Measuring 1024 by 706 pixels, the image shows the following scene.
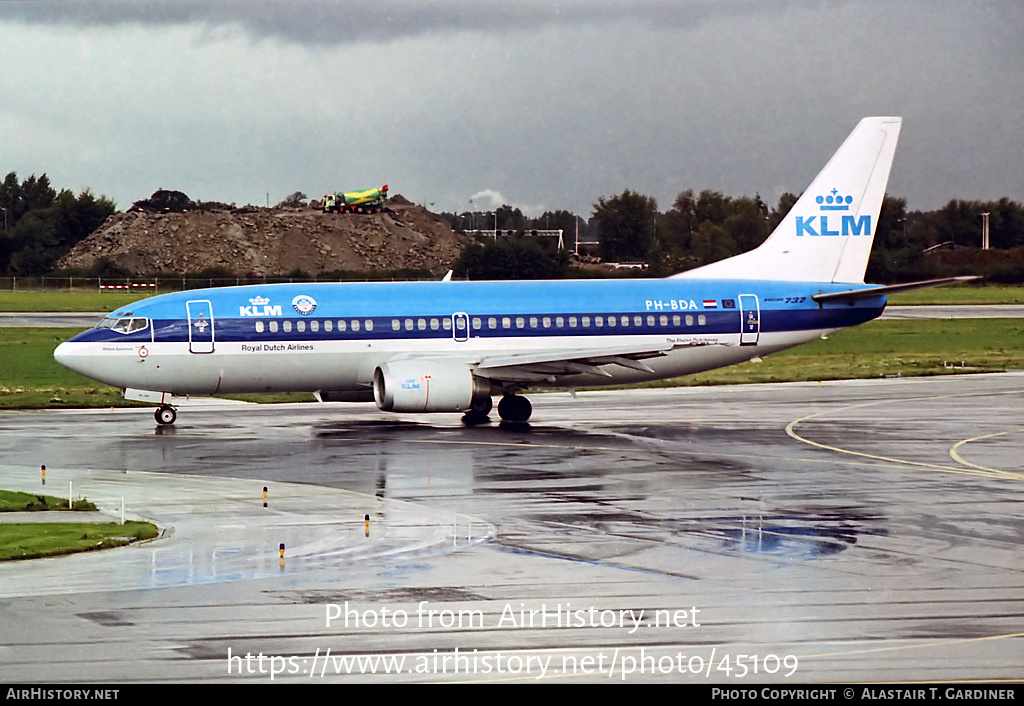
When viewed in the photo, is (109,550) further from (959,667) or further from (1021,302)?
(1021,302)

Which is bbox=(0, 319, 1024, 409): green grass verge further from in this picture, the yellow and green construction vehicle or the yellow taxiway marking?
the yellow and green construction vehicle

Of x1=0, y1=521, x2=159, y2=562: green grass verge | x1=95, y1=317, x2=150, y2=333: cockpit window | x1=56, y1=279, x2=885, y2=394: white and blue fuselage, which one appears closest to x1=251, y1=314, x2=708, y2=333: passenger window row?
x1=56, y1=279, x2=885, y2=394: white and blue fuselage

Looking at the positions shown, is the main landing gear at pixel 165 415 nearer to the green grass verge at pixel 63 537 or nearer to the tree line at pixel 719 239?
the green grass verge at pixel 63 537

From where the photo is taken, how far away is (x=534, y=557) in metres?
21.1

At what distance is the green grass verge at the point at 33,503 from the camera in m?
25.1

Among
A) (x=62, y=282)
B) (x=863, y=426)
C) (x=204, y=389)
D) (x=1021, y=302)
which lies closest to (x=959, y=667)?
(x=863, y=426)

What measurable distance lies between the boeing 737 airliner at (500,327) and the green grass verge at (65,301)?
64.3m

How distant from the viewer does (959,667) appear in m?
15.0

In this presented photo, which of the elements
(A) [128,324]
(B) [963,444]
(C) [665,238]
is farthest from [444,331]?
(C) [665,238]

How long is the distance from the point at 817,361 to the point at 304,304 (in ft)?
98.5

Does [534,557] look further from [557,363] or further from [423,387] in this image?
[557,363]

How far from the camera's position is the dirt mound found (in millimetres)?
151250

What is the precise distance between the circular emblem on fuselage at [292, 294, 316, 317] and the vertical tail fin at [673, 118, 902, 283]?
12757mm

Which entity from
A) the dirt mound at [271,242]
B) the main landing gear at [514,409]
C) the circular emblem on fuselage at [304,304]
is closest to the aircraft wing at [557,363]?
the main landing gear at [514,409]
